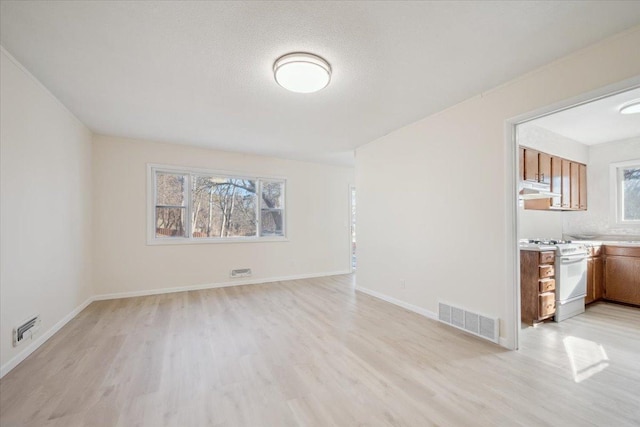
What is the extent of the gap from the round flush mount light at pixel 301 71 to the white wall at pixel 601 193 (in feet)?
17.5

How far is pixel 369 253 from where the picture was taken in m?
4.53

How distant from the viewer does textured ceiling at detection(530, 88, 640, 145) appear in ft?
10.2

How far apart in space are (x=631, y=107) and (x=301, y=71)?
3.88 m

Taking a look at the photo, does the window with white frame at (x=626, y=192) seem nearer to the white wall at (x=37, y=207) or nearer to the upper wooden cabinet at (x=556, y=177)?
the upper wooden cabinet at (x=556, y=177)

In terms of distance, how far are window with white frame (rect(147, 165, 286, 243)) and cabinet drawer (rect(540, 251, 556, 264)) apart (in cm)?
428

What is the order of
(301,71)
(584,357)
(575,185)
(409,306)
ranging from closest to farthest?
(301,71) → (584,357) → (409,306) → (575,185)

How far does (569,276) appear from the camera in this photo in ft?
10.9

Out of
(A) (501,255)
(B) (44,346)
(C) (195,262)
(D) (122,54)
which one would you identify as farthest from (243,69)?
(C) (195,262)

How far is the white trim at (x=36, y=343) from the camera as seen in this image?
212 cm

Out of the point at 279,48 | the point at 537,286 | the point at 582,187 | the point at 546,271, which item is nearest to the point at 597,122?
the point at 582,187

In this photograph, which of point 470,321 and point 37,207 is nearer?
point 37,207

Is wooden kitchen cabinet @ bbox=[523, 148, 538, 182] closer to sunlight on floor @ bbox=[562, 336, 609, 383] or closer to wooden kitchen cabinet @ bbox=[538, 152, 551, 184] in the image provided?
wooden kitchen cabinet @ bbox=[538, 152, 551, 184]

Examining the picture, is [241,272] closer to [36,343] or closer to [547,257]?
[36,343]

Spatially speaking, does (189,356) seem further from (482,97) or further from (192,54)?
(482,97)
